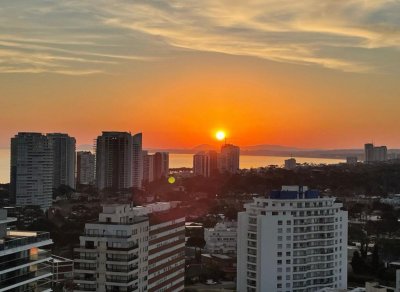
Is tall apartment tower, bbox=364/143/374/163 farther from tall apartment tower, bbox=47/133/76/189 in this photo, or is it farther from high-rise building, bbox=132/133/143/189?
tall apartment tower, bbox=47/133/76/189

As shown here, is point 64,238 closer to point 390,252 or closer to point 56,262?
point 56,262

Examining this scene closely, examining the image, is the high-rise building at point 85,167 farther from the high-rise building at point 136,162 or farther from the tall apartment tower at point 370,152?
the tall apartment tower at point 370,152

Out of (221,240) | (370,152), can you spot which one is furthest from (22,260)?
(370,152)

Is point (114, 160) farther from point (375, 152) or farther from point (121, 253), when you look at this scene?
point (375, 152)

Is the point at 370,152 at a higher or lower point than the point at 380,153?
higher

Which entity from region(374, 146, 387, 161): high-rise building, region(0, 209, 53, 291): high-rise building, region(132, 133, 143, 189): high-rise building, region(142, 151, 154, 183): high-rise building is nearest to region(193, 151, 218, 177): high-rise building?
region(142, 151, 154, 183): high-rise building

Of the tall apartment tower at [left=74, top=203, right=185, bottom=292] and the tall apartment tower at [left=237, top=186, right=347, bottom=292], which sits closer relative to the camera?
the tall apartment tower at [left=74, top=203, right=185, bottom=292]

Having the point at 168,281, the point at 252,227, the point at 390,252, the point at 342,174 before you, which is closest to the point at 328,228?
the point at 252,227
